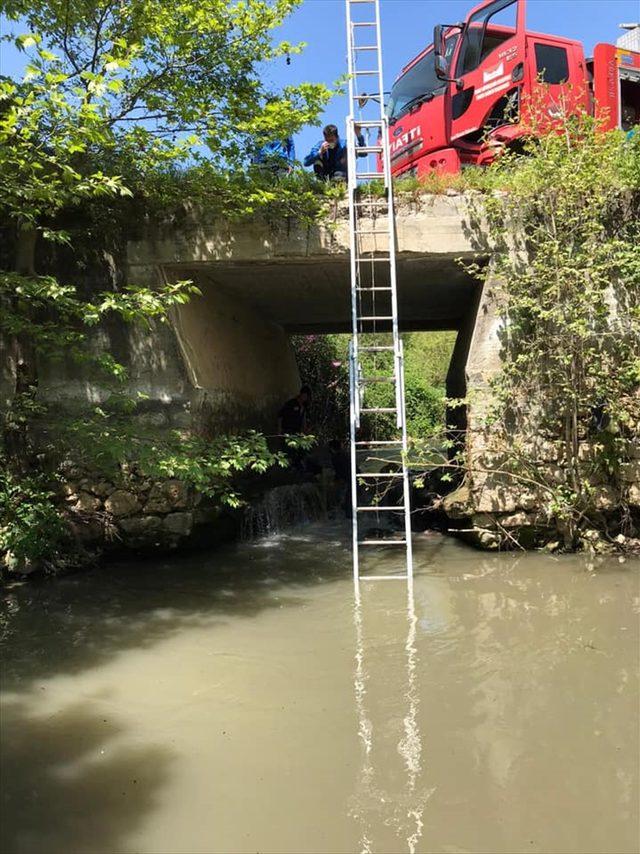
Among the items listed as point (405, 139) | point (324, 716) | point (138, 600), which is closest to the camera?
point (324, 716)

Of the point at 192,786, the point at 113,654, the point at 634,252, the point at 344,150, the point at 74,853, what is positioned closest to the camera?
the point at 74,853

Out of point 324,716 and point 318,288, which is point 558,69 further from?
point 324,716

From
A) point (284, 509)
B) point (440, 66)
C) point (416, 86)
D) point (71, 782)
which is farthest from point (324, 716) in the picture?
point (416, 86)

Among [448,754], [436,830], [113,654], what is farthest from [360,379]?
[436,830]

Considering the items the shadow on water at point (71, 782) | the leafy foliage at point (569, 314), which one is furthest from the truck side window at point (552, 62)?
the shadow on water at point (71, 782)

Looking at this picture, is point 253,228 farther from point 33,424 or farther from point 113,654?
point 113,654

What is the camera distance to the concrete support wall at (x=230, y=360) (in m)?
7.99

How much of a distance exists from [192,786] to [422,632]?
8.50ft

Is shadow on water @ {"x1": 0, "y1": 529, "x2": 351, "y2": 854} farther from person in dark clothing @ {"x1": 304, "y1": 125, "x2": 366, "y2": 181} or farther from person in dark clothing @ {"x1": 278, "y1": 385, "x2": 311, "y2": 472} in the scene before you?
person in dark clothing @ {"x1": 304, "y1": 125, "x2": 366, "y2": 181}

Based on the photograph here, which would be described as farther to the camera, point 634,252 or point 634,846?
point 634,252

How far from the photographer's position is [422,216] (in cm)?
739

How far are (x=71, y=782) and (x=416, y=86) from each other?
943 centimetres

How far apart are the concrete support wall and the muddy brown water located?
2.76 metres

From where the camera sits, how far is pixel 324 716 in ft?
13.0
